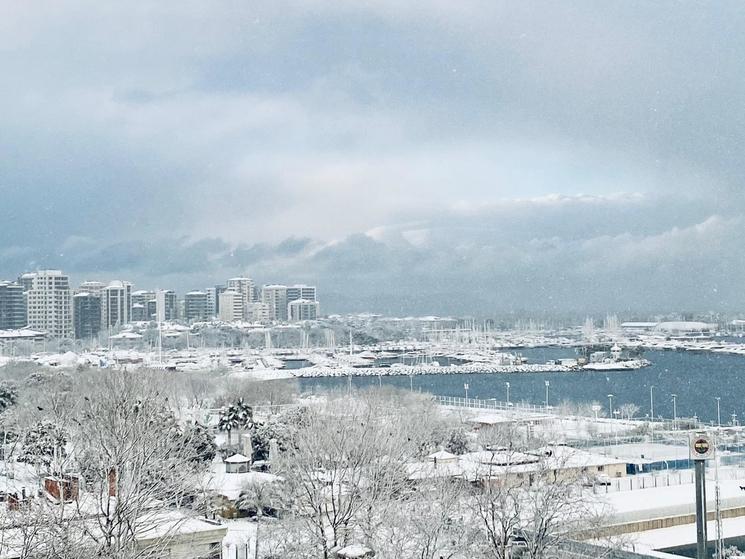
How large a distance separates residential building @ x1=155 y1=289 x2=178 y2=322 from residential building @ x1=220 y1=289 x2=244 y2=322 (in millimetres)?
5865

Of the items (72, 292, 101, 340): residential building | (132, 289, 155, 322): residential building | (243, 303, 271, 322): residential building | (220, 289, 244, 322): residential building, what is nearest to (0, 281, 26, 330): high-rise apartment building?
(72, 292, 101, 340): residential building

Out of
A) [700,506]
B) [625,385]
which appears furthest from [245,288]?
[700,506]

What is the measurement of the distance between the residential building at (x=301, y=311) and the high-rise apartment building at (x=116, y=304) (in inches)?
1085

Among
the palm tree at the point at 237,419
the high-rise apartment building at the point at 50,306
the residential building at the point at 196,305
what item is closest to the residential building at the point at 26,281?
the high-rise apartment building at the point at 50,306

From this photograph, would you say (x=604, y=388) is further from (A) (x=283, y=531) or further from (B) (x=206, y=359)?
(A) (x=283, y=531)

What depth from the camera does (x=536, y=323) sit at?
122 meters

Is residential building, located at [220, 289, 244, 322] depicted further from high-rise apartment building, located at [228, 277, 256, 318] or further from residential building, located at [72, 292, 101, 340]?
residential building, located at [72, 292, 101, 340]

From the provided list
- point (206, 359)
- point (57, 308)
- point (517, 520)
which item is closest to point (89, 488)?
point (517, 520)

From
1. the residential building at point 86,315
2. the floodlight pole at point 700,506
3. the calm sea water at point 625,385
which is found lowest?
the calm sea water at point 625,385

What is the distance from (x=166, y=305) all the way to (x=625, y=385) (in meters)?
65.2

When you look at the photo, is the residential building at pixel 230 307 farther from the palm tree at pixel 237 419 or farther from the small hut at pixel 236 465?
the small hut at pixel 236 465

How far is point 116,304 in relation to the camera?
9188cm

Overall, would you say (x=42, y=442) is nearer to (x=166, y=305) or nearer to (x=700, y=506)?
(x=700, y=506)

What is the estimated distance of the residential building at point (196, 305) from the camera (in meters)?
111
